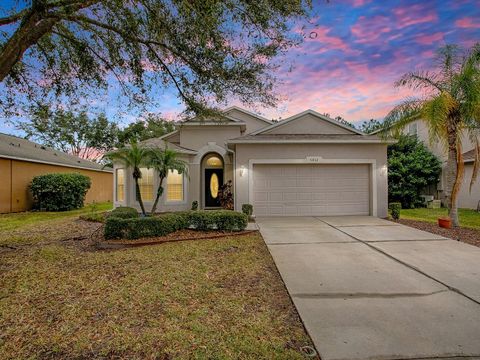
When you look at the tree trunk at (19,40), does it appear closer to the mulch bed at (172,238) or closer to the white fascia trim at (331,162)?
the mulch bed at (172,238)

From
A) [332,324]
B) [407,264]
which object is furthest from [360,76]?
[332,324]

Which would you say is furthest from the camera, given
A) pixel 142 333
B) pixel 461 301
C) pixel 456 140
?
pixel 456 140

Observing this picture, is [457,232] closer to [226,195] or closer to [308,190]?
[308,190]

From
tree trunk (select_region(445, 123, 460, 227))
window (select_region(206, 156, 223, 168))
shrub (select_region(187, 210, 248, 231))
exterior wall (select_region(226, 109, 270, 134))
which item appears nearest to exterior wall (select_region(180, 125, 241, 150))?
window (select_region(206, 156, 223, 168))

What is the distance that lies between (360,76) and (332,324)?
441 inches

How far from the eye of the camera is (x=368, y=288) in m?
4.52

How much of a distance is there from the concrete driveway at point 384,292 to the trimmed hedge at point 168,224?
1648 millimetres

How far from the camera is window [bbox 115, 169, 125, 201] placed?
14.4m

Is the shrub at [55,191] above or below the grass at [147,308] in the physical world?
above

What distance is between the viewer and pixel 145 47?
316 inches

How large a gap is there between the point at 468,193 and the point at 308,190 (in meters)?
10.3

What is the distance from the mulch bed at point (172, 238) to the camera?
7676mm

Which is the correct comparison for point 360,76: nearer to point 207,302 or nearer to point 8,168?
point 207,302

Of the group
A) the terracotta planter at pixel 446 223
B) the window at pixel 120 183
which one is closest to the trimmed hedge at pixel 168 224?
the window at pixel 120 183
